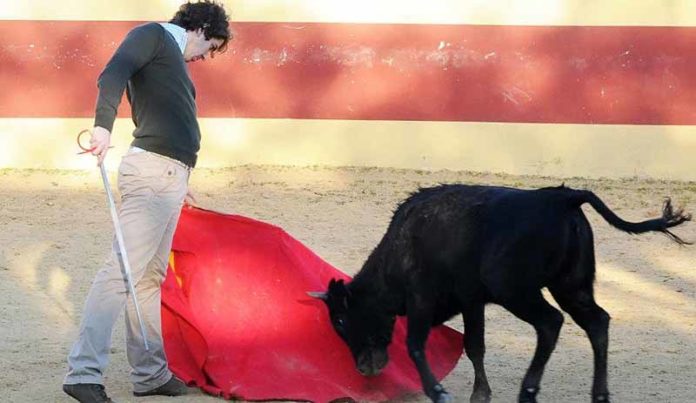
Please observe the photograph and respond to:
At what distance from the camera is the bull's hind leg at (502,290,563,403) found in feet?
15.8

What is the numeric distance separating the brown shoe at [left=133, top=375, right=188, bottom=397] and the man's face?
53.6 inches

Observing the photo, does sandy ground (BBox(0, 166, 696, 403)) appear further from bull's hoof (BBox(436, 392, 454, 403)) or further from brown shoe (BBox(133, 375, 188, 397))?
bull's hoof (BBox(436, 392, 454, 403))

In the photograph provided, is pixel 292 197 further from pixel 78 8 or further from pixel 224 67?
pixel 78 8

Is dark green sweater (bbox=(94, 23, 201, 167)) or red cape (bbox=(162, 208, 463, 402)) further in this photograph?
red cape (bbox=(162, 208, 463, 402))

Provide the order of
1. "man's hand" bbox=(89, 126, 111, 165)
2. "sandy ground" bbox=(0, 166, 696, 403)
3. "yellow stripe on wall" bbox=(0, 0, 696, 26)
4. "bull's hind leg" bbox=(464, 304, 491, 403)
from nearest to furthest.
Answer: "man's hand" bbox=(89, 126, 111, 165), "bull's hind leg" bbox=(464, 304, 491, 403), "sandy ground" bbox=(0, 166, 696, 403), "yellow stripe on wall" bbox=(0, 0, 696, 26)

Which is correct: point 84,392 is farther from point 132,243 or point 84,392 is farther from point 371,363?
point 371,363

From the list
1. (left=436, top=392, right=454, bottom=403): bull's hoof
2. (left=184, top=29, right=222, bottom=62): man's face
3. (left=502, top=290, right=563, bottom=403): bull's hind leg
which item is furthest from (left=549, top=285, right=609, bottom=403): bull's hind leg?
(left=184, top=29, right=222, bottom=62): man's face

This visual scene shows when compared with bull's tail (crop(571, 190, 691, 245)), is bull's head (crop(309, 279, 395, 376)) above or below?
below

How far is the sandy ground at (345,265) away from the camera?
18.6ft

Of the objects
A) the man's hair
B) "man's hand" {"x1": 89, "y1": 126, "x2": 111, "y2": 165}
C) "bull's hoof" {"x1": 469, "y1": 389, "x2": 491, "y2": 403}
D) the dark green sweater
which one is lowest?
"bull's hoof" {"x1": 469, "y1": 389, "x2": 491, "y2": 403}

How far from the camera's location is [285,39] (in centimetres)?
1077

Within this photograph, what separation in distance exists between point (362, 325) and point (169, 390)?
2.83 feet

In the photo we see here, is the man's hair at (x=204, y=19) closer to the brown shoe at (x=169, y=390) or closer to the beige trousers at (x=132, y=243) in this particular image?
the beige trousers at (x=132, y=243)

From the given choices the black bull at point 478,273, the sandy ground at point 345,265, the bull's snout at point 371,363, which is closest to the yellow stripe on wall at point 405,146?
the sandy ground at point 345,265
